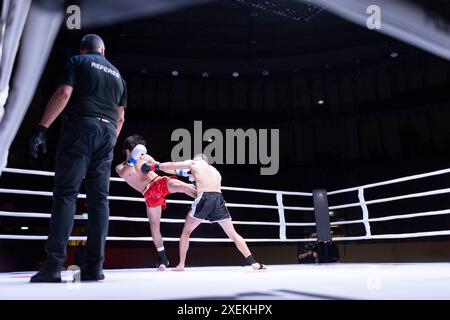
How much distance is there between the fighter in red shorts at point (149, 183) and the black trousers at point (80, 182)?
1394 millimetres

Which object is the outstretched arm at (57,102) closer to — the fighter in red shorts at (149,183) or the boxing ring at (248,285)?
the boxing ring at (248,285)

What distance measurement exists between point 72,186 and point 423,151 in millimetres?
10744

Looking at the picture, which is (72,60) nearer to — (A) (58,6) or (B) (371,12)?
(A) (58,6)

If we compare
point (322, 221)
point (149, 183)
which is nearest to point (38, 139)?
point (149, 183)

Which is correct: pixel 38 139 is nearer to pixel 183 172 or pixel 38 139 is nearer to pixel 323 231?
pixel 183 172

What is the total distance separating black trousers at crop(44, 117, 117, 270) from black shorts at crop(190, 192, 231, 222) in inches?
53.0

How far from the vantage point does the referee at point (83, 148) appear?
1.92 meters

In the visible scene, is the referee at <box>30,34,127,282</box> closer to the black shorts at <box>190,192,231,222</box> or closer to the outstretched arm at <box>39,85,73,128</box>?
the outstretched arm at <box>39,85,73,128</box>

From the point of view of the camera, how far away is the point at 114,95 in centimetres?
219

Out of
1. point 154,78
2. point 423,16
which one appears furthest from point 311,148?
point 423,16

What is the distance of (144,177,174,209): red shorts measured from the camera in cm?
363

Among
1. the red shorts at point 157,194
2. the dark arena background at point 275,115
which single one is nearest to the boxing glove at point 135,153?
the red shorts at point 157,194

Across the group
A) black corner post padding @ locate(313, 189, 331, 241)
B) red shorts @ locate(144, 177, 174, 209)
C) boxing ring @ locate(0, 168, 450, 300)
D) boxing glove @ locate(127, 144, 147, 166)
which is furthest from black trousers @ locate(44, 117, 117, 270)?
black corner post padding @ locate(313, 189, 331, 241)

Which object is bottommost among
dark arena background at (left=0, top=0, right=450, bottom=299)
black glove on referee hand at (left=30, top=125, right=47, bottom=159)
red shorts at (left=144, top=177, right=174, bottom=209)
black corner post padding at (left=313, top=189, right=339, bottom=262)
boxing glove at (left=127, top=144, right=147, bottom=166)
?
black corner post padding at (left=313, top=189, right=339, bottom=262)
